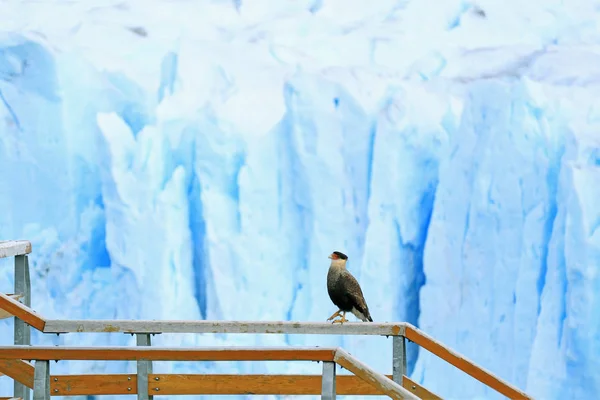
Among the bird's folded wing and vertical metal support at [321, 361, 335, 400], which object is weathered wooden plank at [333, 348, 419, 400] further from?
the bird's folded wing

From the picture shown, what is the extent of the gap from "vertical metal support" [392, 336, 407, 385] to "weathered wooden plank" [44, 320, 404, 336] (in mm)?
36

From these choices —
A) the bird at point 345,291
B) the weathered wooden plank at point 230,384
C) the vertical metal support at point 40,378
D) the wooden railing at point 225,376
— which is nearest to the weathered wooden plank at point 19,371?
the wooden railing at point 225,376

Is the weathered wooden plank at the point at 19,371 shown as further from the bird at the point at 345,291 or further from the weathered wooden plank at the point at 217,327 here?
the bird at the point at 345,291

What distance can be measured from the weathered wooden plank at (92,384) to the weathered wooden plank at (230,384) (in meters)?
0.06

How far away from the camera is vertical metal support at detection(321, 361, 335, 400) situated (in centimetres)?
176

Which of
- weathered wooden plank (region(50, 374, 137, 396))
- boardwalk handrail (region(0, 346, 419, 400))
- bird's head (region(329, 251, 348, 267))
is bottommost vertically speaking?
weathered wooden plank (region(50, 374, 137, 396))

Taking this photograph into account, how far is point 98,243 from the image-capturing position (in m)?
5.51

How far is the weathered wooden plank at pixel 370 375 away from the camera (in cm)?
175

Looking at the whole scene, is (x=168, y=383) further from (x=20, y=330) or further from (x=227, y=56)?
(x=227, y=56)

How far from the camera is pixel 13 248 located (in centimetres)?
243

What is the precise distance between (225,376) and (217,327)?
10.8 inches

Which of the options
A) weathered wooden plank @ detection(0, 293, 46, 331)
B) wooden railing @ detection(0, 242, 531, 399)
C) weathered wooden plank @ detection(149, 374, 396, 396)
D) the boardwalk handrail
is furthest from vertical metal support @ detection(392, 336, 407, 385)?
weathered wooden plank @ detection(0, 293, 46, 331)

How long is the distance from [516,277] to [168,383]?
347cm

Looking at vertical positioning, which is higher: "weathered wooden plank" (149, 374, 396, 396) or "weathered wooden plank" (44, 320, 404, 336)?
"weathered wooden plank" (44, 320, 404, 336)
